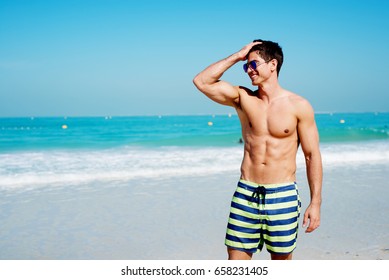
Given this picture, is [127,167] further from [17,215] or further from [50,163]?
[17,215]

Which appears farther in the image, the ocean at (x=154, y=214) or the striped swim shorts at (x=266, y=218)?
the ocean at (x=154, y=214)

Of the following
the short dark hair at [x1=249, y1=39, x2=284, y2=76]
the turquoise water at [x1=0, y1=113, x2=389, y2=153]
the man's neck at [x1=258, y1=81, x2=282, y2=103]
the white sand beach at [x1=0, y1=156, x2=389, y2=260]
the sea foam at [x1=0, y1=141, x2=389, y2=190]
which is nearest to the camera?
the short dark hair at [x1=249, y1=39, x2=284, y2=76]

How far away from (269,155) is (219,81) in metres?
0.64

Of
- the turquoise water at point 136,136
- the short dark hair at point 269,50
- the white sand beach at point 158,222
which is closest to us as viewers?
the short dark hair at point 269,50

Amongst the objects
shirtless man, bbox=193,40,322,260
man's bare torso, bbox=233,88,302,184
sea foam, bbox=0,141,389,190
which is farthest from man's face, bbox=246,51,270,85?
sea foam, bbox=0,141,389,190

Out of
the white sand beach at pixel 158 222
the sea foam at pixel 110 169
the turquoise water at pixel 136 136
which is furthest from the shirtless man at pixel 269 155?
the turquoise water at pixel 136 136

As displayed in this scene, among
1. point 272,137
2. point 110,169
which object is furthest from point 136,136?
point 272,137

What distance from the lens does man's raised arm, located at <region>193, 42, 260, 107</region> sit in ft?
10.6

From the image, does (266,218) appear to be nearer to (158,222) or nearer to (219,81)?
(219,81)

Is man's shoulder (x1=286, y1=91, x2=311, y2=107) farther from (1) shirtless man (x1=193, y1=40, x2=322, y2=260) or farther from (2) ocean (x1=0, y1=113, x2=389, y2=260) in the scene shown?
(2) ocean (x1=0, y1=113, x2=389, y2=260)

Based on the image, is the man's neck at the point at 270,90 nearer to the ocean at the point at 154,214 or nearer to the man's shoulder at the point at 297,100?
Result: the man's shoulder at the point at 297,100

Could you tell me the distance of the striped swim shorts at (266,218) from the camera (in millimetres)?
3188

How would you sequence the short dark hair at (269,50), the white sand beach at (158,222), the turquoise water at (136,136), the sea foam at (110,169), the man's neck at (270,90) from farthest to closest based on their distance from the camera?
the turquoise water at (136,136), the sea foam at (110,169), the white sand beach at (158,222), the man's neck at (270,90), the short dark hair at (269,50)
